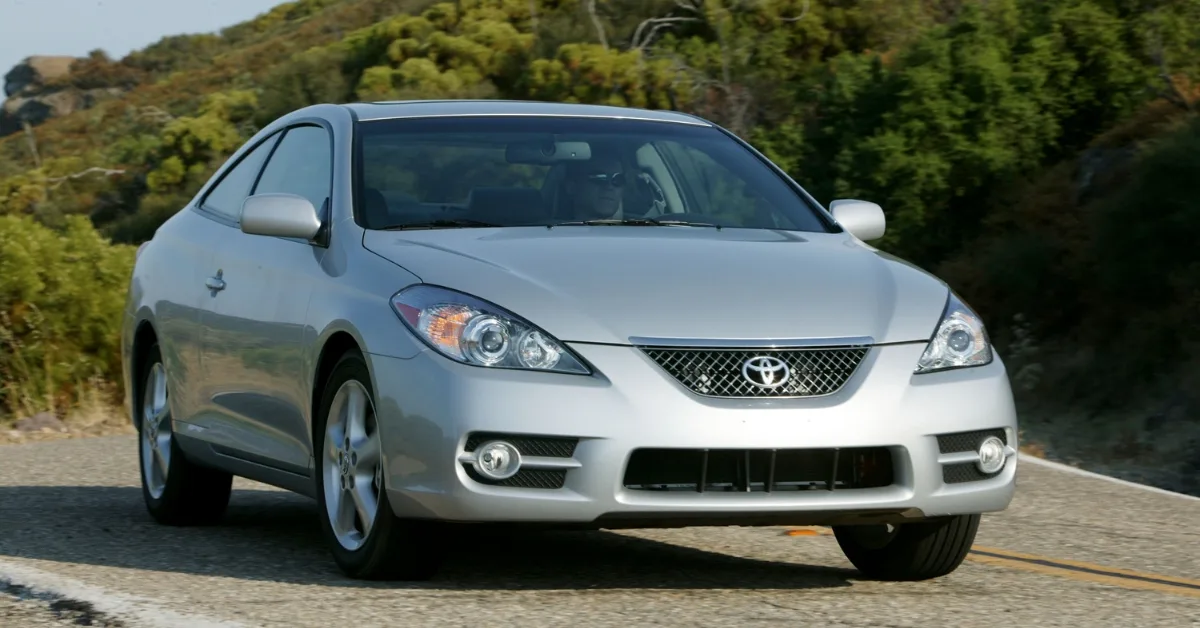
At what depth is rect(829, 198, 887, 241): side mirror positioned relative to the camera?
6793 millimetres

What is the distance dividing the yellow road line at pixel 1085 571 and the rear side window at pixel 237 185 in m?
3.05

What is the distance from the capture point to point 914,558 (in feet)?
19.9

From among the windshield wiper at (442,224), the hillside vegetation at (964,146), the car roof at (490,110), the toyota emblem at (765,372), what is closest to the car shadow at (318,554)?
the toyota emblem at (765,372)

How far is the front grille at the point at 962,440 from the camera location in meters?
5.51

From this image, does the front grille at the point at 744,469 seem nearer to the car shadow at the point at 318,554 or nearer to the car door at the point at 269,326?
the car shadow at the point at 318,554

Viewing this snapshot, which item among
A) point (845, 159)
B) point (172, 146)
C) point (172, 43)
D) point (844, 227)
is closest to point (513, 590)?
point (844, 227)

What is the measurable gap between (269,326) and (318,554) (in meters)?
0.79

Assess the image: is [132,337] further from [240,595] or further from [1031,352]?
[1031,352]

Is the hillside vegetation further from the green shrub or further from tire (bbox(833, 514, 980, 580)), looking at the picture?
tire (bbox(833, 514, 980, 580))

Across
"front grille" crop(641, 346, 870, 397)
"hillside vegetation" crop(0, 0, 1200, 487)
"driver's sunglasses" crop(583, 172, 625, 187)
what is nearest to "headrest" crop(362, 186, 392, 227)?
"driver's sunglasses" crop(583, 172, 625, 187)

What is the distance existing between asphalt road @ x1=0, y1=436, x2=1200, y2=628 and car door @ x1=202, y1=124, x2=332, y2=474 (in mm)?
408

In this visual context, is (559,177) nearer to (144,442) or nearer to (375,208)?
(375,208)

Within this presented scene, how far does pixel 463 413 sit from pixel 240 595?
926 mm

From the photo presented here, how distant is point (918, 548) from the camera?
6051mm
